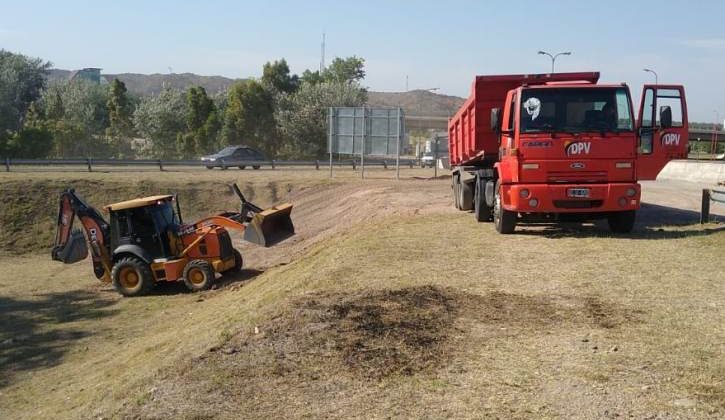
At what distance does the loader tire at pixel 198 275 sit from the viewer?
58.6ft

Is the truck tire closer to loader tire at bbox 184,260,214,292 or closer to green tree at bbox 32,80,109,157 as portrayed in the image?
loader tire at bbox 184,260,214,292

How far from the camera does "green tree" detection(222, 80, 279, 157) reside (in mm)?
62625

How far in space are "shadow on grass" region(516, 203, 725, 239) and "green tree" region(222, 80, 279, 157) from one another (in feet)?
158

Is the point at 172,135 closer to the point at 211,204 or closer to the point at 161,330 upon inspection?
the point at 211,204

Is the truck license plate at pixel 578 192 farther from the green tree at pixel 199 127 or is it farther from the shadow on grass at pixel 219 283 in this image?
the green tree at pixel 199 127

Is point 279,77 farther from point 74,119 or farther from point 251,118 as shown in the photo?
point 74,119

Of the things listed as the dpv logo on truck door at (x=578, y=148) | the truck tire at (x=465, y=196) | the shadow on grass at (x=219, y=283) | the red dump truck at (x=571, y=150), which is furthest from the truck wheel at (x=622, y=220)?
the shadow on grass at (x=219, y=283)

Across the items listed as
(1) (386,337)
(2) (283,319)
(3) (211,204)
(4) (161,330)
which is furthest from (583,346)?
(3) (211,204)

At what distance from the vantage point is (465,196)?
61.1 ft

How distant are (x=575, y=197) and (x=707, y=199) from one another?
3907mm

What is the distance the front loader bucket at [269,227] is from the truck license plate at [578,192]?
7569mm

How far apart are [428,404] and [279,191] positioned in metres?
28.3

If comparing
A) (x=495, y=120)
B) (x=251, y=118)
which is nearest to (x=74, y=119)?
(x=251, y=118)

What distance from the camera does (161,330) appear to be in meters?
13.6
